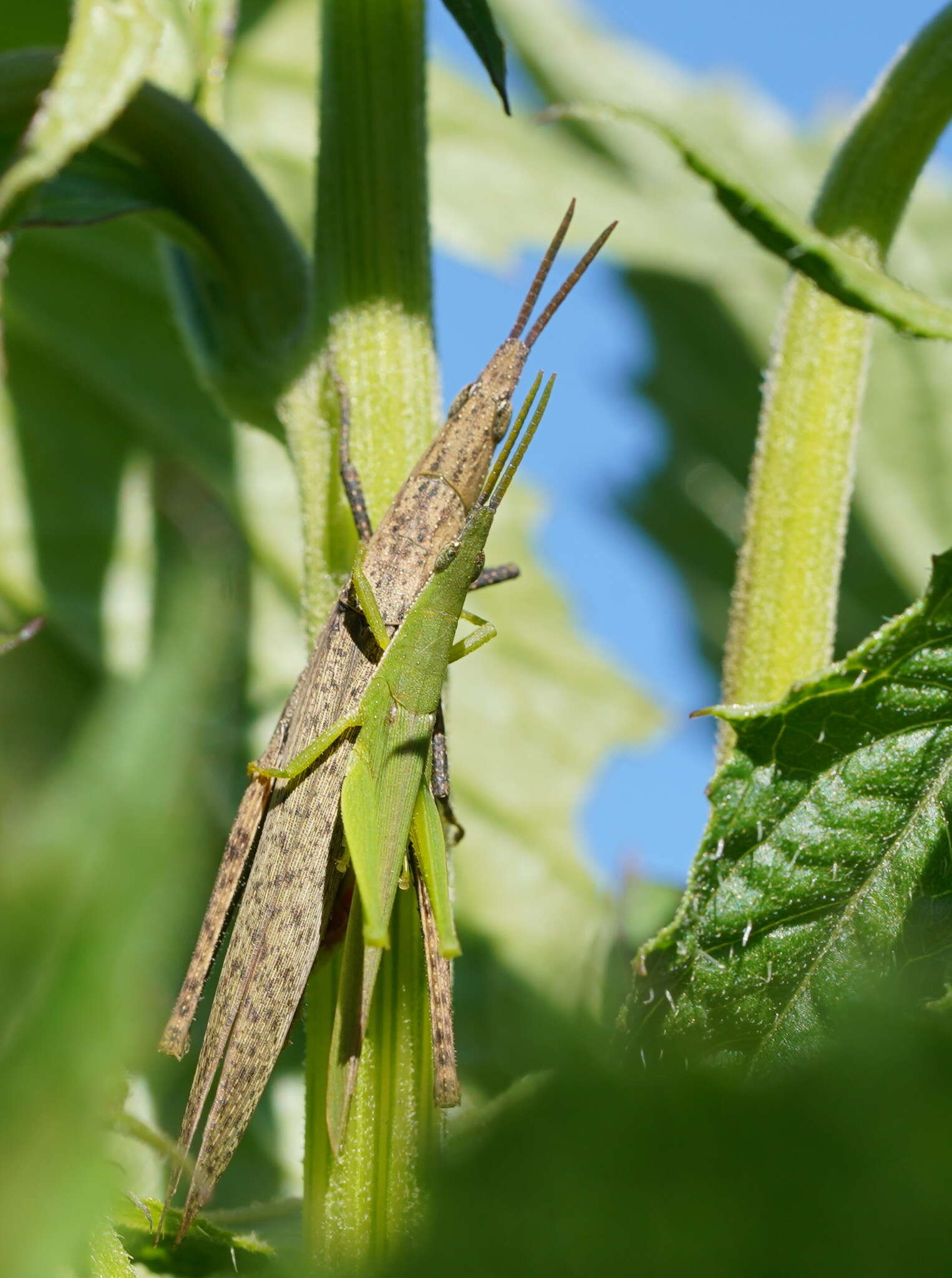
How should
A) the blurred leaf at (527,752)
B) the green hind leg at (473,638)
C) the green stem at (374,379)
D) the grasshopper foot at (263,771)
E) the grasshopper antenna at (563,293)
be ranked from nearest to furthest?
the green stem at (374,379) < the grasshopper foot at (263,771) < the grasshopper antenna at (563,293) < the green hind leg at (473,638) < the blurred leaf at (527,752)

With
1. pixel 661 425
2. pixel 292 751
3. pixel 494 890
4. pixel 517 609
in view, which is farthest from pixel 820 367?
pixel 661 425

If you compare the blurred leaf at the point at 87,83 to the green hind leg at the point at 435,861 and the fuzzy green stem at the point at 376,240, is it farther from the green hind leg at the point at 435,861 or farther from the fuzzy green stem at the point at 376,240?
the green hind leg at the point at 435,861

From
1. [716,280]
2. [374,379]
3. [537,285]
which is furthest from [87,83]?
[716,280]

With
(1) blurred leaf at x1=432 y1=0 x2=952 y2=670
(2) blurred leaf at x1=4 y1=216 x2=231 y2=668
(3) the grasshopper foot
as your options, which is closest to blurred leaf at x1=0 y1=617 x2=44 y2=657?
(3) the grasshopper foot

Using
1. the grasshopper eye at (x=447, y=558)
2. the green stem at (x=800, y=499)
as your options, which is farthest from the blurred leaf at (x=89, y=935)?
the grasshopper eye at (x=447, y=558)

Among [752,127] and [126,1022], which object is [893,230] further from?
[752,127]

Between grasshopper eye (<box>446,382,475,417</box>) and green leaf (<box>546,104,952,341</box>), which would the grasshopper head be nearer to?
grasshopper eye (<box>446,382,475,417</box>)

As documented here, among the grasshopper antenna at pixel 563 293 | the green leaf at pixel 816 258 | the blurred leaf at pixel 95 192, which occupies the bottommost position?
the green leaf at pixel 816 258
